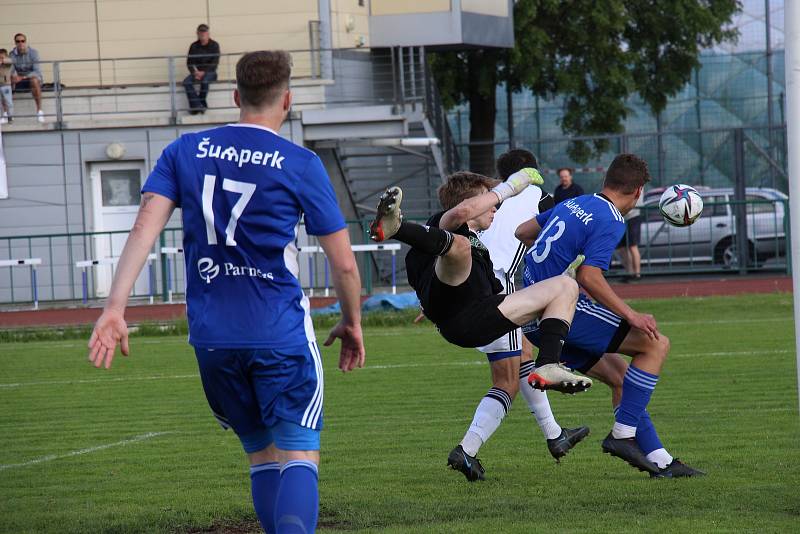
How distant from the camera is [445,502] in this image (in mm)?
6738

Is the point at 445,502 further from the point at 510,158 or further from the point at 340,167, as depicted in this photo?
the point at 340,167

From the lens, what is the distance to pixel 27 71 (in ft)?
85.5

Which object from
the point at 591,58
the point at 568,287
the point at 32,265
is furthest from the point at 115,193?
the point at 568,287

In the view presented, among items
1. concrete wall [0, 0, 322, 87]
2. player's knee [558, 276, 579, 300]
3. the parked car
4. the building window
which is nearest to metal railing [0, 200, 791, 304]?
the parked car

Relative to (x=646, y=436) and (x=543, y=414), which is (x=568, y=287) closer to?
(x=646, y=436)

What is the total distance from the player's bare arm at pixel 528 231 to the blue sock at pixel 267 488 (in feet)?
9.74

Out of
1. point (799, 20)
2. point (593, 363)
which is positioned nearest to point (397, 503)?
point (593, 363)

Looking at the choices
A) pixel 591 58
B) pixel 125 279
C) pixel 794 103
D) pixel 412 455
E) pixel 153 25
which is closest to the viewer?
pixel 125 279

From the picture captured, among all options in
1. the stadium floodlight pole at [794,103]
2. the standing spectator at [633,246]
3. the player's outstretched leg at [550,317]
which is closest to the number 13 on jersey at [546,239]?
the player's outstretched leg at [550,317]

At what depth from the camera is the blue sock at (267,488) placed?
5156 mm

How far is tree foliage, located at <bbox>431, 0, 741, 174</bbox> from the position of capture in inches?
1286

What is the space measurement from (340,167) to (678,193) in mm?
20135

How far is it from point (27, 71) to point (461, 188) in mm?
20616

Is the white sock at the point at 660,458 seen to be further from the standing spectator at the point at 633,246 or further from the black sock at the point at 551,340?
the standing spectator at the point at 633,246
